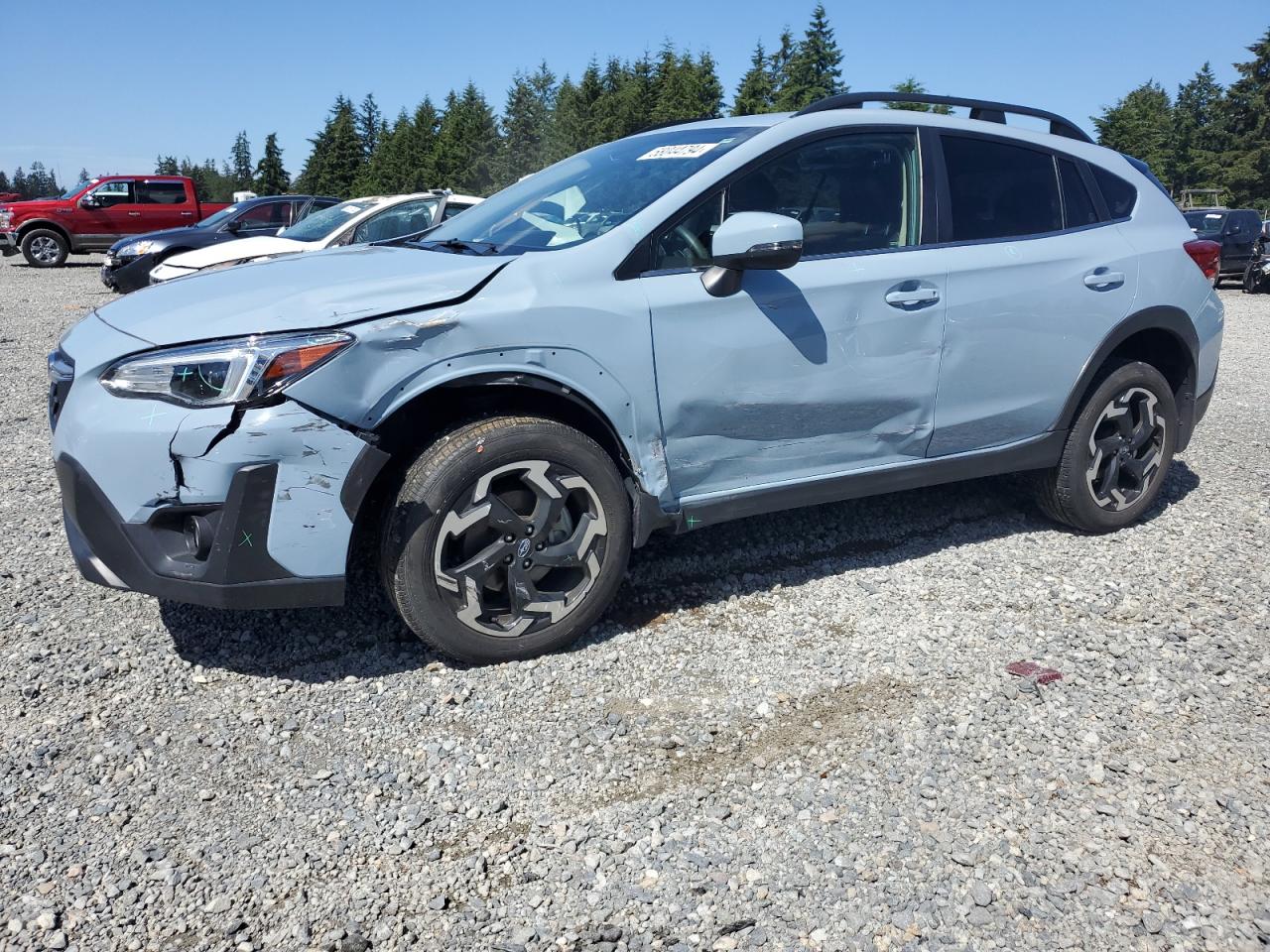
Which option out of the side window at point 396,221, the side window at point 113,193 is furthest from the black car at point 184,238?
the side window at point 113,193

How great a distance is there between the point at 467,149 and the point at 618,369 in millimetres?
73560

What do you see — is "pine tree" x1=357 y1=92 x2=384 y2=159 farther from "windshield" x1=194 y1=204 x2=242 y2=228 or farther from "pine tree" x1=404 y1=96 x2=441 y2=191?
"windshield" x1=194 y1=204 x2=242 y2=228

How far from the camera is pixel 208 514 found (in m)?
2.95

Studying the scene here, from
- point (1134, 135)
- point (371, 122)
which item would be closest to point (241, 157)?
point (371, 122)

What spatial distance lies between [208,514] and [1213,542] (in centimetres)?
430

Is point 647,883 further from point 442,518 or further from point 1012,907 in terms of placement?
point 442,518

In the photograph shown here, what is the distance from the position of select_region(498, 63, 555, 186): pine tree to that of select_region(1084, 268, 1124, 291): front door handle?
242 ft

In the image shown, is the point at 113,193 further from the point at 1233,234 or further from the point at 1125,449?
the point at 1233,234

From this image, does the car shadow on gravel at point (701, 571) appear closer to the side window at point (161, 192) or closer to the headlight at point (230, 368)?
the headlight at point (230, 368)

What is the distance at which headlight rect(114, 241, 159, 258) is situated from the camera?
1509 centimetres

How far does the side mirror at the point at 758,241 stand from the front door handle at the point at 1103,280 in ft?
5.51

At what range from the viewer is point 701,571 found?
430cm

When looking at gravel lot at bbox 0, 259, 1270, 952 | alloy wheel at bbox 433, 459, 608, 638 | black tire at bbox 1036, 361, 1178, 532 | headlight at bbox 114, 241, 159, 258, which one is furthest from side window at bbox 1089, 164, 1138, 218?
headlight at bbox 114, 241, 159, 258

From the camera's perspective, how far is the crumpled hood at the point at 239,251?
1126 centimetres
